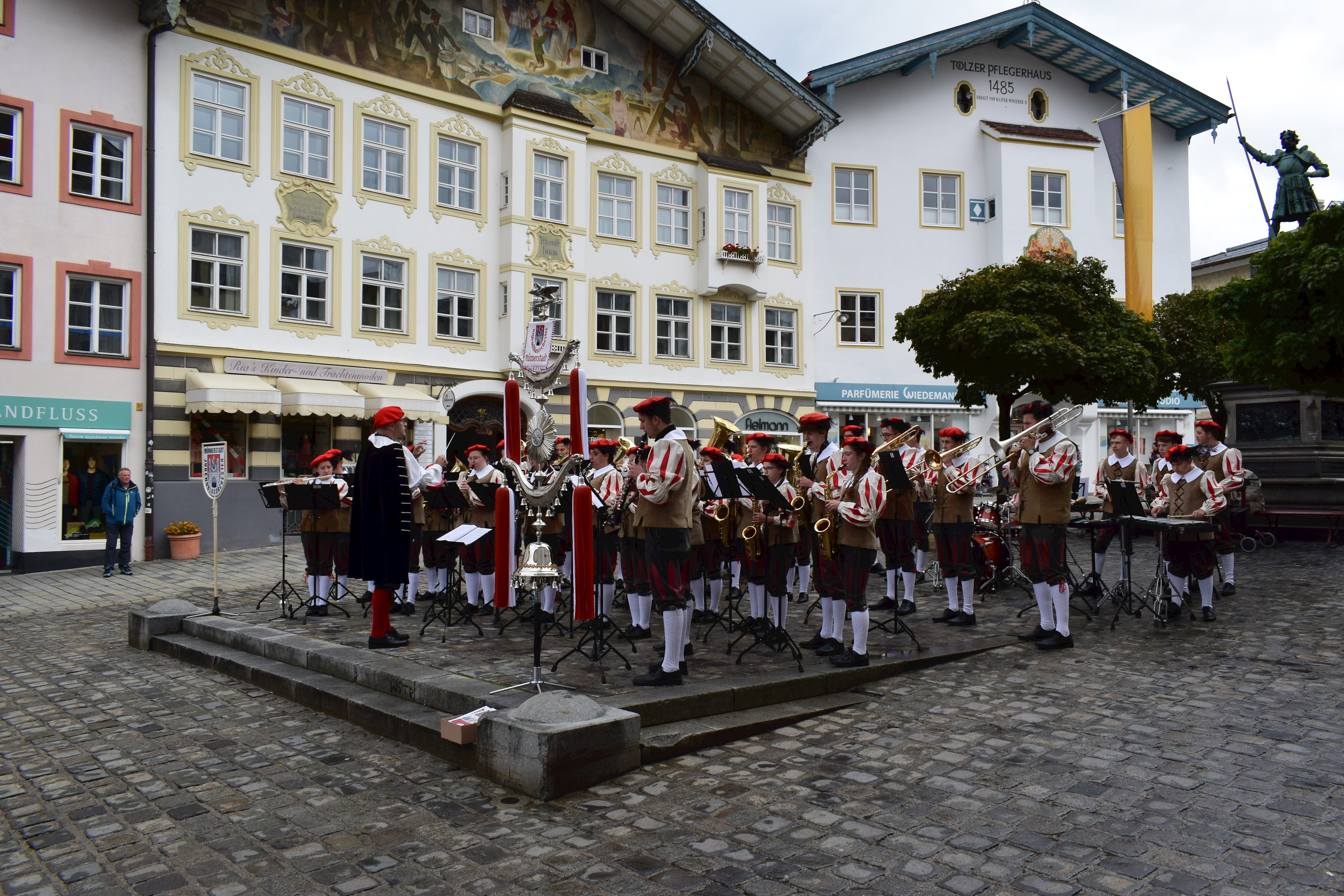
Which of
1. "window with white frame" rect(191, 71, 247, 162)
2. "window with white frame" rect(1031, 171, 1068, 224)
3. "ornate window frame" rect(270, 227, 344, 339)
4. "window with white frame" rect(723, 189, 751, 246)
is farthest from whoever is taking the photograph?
"window with white frame" rect(1031, 171, 1068, 224)

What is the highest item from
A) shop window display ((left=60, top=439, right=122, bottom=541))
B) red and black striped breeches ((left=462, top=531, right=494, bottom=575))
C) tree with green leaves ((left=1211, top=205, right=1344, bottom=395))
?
tree with green leaves ((left=1211, top=205, right=1344, bottom=395))

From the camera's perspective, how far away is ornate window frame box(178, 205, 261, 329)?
62.5ft

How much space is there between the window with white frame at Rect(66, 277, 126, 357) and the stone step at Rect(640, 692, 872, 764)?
16.2 metres

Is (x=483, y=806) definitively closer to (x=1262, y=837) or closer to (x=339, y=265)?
(x=1262, y=837)

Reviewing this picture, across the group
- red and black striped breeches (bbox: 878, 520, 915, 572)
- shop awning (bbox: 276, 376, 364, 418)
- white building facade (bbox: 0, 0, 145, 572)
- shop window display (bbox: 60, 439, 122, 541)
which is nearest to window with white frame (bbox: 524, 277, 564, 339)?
shop awning (bbox: 276, 376, 364, 418)

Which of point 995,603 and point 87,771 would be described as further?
point 995,603

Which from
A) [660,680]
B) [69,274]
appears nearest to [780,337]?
[69,274]

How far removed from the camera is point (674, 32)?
Answer: 2639cm

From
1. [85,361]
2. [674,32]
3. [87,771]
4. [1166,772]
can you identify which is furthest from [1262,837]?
[674,32]

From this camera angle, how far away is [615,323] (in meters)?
26.3

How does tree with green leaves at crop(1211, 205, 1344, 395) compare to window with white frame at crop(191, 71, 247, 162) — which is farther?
window with white frame at crop(191, 71, 247, 162)

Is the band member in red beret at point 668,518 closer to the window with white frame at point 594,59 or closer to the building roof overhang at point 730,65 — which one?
the window with white frame at point 594,59

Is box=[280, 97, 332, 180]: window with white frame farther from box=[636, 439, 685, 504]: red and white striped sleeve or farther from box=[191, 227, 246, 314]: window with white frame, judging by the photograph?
box=[636, 439, 685, 504]: red and white striped sleeve

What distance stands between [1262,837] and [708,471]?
6.01 m
